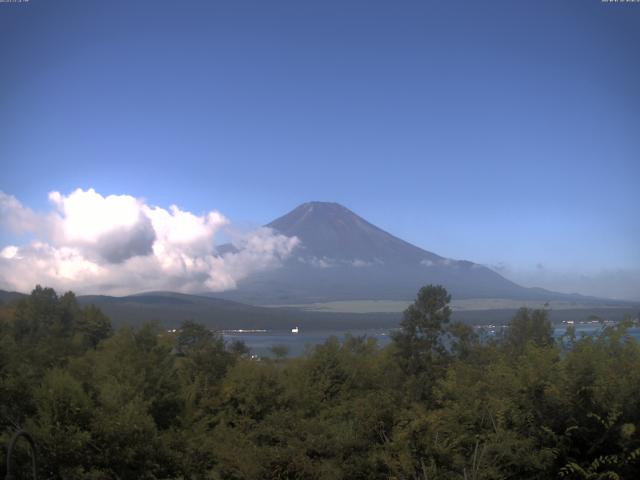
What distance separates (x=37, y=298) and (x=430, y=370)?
1202 inches

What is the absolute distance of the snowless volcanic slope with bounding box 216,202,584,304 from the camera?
155m

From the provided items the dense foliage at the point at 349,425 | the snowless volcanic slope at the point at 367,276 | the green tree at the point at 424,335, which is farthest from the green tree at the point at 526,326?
the snowless volcanic slope at the point at 367,276

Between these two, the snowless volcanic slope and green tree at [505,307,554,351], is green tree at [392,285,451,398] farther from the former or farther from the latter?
the snowless volcanic slope

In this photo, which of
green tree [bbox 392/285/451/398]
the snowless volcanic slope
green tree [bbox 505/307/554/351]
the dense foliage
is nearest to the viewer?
the dense foliage

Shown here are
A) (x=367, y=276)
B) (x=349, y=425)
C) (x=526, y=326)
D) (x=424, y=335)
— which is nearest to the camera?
(x=349, y=425)

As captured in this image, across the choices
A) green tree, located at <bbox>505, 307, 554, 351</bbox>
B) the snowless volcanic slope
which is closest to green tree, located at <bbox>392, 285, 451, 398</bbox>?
green tree, located at <bbox>505, 307, 554, 351</bbox>

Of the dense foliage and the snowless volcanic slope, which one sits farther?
the snowless volcanic slope

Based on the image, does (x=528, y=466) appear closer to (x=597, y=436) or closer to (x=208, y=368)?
(x=597, y=436)

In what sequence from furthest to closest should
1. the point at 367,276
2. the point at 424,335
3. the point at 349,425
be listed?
1. the point at 367,276
2. the point at 424,335
3. the point at 349,425

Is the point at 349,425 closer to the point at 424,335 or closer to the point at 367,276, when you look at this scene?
the point at 424,335

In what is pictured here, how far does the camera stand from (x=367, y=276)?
562ft

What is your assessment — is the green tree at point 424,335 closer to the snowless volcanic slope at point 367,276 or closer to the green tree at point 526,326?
the green tree at point 526,326

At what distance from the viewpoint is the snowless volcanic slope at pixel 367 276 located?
509ft

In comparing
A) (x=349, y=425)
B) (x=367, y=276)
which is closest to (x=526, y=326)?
(x=349, y=425)
